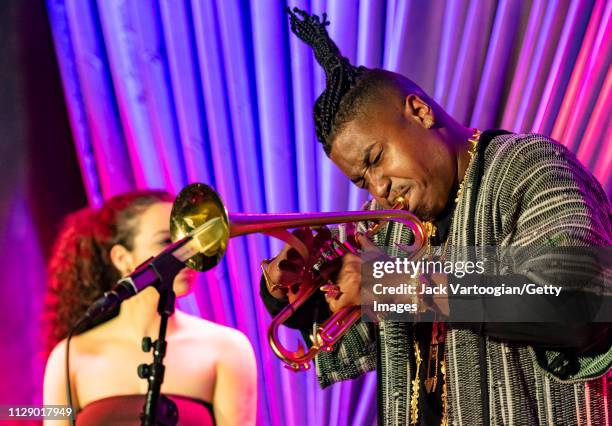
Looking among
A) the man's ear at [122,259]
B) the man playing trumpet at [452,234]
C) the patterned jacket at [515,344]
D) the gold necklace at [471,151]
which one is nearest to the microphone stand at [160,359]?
the man playing trumpet at [452,234]

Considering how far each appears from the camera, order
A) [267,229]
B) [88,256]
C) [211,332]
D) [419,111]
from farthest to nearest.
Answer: [88,256] → [211,332] → [419,111] → [267,229]

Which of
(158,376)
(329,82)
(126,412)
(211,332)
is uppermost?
(329,82)

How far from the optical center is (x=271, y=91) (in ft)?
9.60

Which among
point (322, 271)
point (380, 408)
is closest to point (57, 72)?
point (322, 271)

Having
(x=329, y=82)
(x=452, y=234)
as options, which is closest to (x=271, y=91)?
(x=329, y=82)

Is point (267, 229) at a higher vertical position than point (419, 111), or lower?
lower

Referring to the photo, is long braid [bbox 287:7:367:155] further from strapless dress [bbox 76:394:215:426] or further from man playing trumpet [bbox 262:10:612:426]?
strapless dress [bbox 76:394:215:426]

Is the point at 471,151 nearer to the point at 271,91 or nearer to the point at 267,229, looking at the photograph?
the point at 267,229

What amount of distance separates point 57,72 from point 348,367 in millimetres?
1816

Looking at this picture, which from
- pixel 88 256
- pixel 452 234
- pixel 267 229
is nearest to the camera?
pixel 267 229

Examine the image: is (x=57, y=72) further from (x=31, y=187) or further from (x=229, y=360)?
(x=229, y=360)

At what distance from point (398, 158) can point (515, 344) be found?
64 centimetres

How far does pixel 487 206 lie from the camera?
2.07 metres

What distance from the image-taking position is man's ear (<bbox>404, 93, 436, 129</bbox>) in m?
2.27
